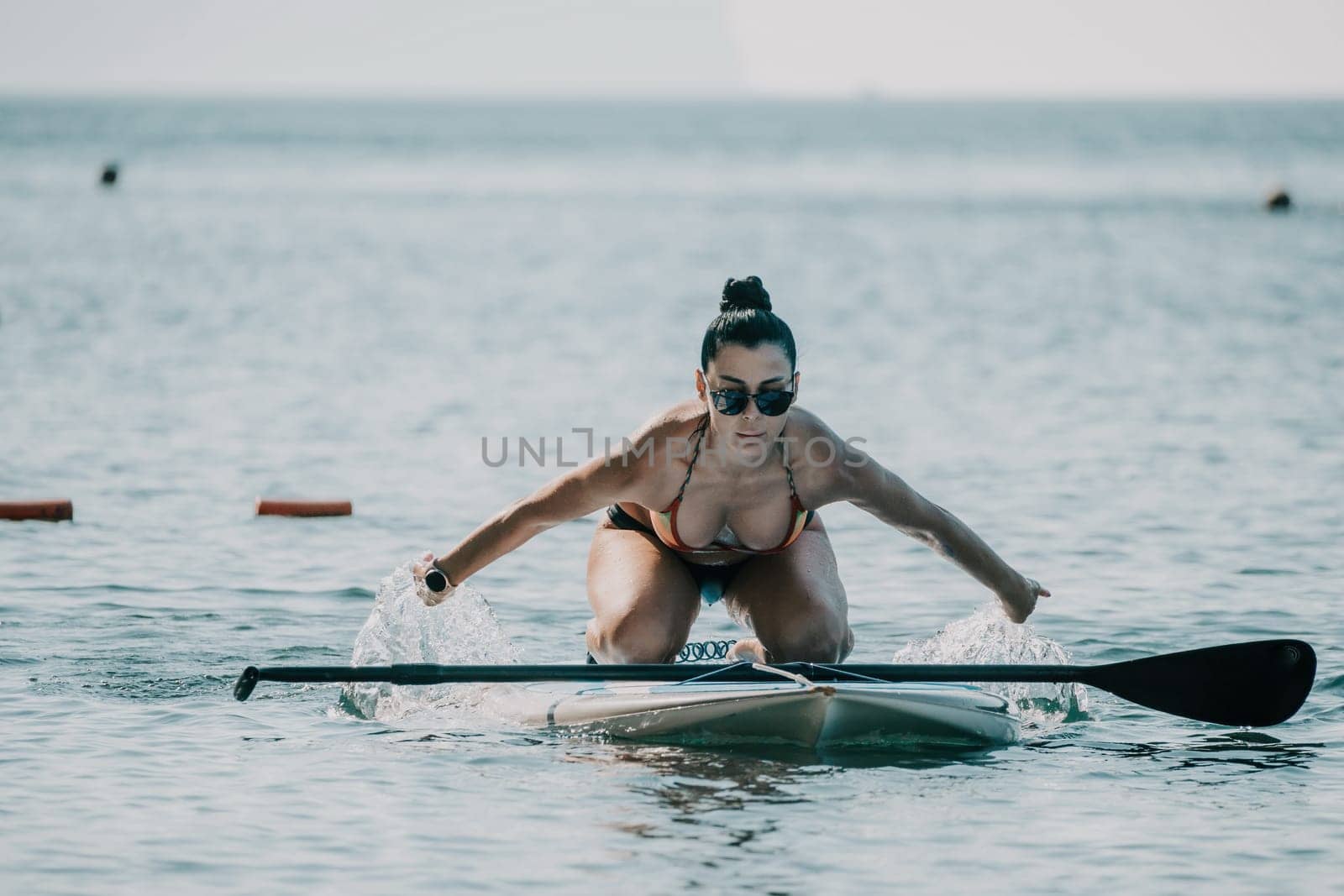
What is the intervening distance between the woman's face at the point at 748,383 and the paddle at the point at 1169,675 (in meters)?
0.83

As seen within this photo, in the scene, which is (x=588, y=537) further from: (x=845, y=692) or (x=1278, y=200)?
(x=1278, y=200)

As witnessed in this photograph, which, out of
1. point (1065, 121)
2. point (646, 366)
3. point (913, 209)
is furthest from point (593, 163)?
point (1065, 121)

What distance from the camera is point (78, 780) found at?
657 cm

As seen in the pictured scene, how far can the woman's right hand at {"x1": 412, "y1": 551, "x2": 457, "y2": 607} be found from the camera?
7125mm

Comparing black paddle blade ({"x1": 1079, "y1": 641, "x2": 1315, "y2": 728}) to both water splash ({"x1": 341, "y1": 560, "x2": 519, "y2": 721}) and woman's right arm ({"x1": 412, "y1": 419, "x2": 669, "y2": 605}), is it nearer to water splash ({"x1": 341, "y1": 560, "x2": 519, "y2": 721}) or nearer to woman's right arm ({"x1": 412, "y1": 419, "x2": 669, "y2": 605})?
woman's right arm ({"x1": 412, "y1": 419, "x2": 669, "y2": 605})

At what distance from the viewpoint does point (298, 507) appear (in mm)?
11648

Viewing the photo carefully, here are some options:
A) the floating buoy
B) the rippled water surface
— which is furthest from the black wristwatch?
the floating buoy

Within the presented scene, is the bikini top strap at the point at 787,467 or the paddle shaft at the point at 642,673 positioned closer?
the paddle shaft at the point at 642,673

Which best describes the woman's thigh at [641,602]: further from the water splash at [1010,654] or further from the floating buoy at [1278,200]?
the floating buoy at [1278,200]

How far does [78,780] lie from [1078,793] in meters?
3.46

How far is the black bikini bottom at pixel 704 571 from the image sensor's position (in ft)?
24.6

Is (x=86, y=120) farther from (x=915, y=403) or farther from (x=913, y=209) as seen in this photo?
(x=915, y=403)

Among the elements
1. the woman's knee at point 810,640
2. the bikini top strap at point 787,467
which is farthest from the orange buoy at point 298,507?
the bikini top strap at point 787,467

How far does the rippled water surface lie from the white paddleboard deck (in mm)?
104
